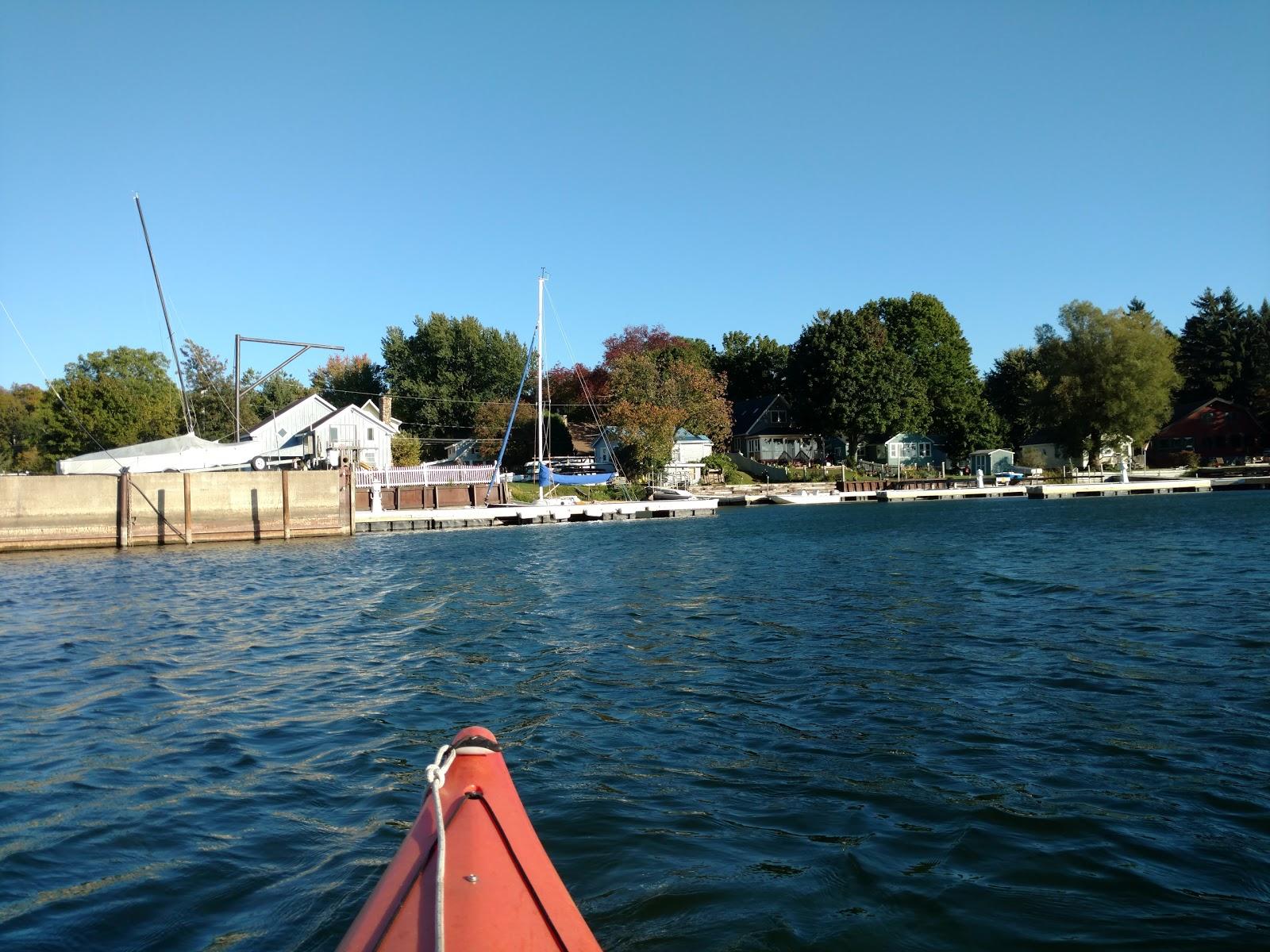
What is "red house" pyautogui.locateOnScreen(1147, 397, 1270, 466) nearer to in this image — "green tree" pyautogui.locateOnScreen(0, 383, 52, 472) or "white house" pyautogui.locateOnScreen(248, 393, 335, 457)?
"white house" pyautogui.locateOnScreen(248, 393, 335, 457)

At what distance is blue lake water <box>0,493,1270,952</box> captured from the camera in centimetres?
512

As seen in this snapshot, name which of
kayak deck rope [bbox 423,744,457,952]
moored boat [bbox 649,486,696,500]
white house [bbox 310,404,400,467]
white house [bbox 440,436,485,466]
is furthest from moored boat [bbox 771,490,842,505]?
kayak deck rope [bbox 423,744,457,952]

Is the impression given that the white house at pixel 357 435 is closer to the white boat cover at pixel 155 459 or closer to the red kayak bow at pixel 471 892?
the white boat cover at pixel 155 459

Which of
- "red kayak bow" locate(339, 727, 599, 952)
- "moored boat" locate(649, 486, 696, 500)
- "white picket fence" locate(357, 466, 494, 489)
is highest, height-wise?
"white picket fence" locate(357, 466, 494, 489)

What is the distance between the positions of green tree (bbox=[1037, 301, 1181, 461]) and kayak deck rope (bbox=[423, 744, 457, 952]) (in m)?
72.9

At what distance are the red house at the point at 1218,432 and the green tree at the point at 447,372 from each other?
198ft

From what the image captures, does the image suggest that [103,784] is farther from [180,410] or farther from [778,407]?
[778,407]

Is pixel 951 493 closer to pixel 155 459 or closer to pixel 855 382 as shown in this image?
pixel 855 382

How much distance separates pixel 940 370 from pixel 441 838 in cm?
A: 8053

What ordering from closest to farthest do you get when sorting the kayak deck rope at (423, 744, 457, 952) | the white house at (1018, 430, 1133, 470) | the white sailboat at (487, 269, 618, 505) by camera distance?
the kayak deck rope at (423, 744, 457, 952)
the white sailboat at (487, 269, 618, 505)
the white house at (1018, 430, 1133, 470)

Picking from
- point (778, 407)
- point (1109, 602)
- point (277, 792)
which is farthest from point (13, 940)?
point (778, 407)

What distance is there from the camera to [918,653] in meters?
12.0

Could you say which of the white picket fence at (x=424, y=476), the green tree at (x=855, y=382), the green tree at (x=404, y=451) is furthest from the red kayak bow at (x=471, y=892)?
the green tree at (x=855, y=382)

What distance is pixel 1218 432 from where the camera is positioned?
78.5 m
